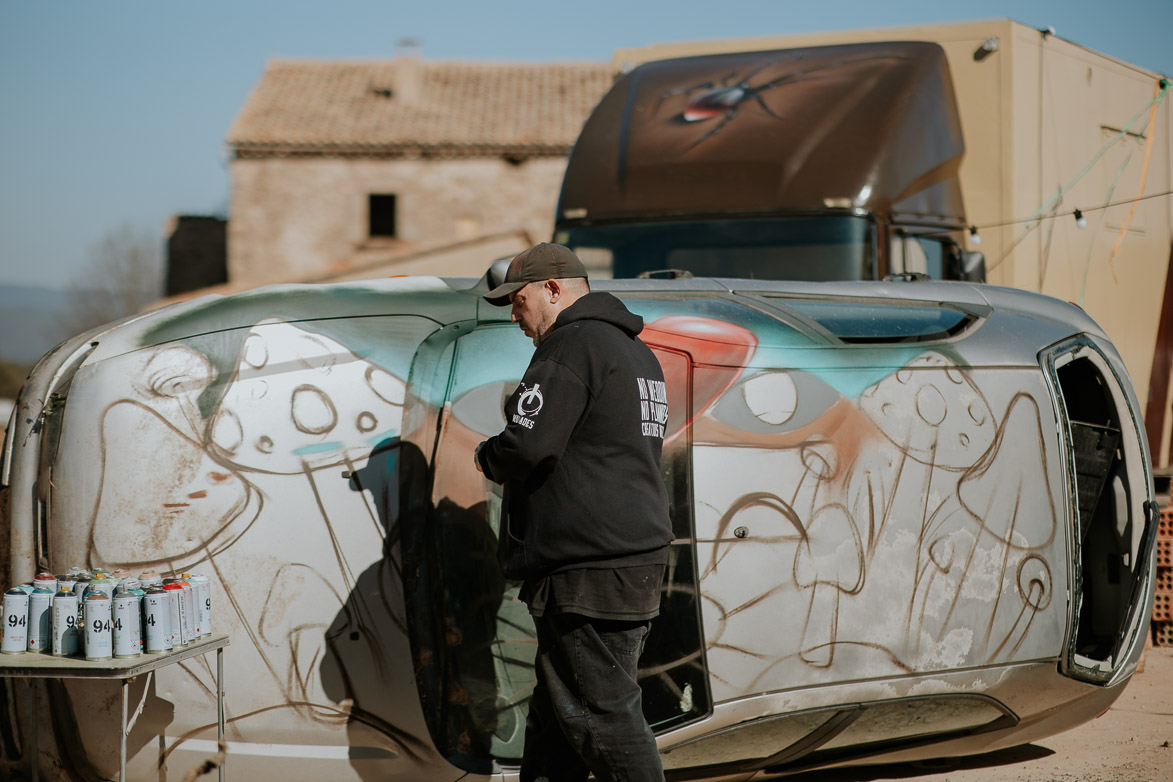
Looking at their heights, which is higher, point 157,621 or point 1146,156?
point 1146,156

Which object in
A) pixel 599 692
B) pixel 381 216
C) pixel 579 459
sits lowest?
pixel 599 692

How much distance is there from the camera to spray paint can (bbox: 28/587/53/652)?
3.43 m

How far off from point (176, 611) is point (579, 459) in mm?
1416

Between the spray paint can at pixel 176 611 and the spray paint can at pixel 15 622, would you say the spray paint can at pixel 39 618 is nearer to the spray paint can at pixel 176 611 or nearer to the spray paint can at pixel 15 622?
the spray paint can at pixel 15 622

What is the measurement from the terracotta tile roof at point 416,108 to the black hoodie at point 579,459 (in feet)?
72.4

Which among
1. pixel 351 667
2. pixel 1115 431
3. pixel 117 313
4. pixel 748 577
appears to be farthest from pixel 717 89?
pixel 117 313

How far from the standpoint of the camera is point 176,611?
11.2 ft

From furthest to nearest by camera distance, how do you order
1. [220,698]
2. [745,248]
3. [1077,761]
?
1. [745,248]
2. [1077,761]
3. [220,698]

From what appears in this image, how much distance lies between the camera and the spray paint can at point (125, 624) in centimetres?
334

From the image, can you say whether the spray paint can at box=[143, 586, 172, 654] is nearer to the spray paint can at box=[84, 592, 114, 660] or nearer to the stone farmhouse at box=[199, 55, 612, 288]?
the spray paint can at box=[84, 592, 114, 660]

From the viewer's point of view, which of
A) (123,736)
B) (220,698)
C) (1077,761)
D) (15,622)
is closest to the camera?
(123,736)

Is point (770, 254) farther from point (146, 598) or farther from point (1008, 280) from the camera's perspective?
point (146, 598)

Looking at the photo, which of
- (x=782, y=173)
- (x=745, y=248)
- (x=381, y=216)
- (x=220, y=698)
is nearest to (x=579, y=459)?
(x=220, y=698)

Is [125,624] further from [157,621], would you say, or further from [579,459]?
[579,459]
